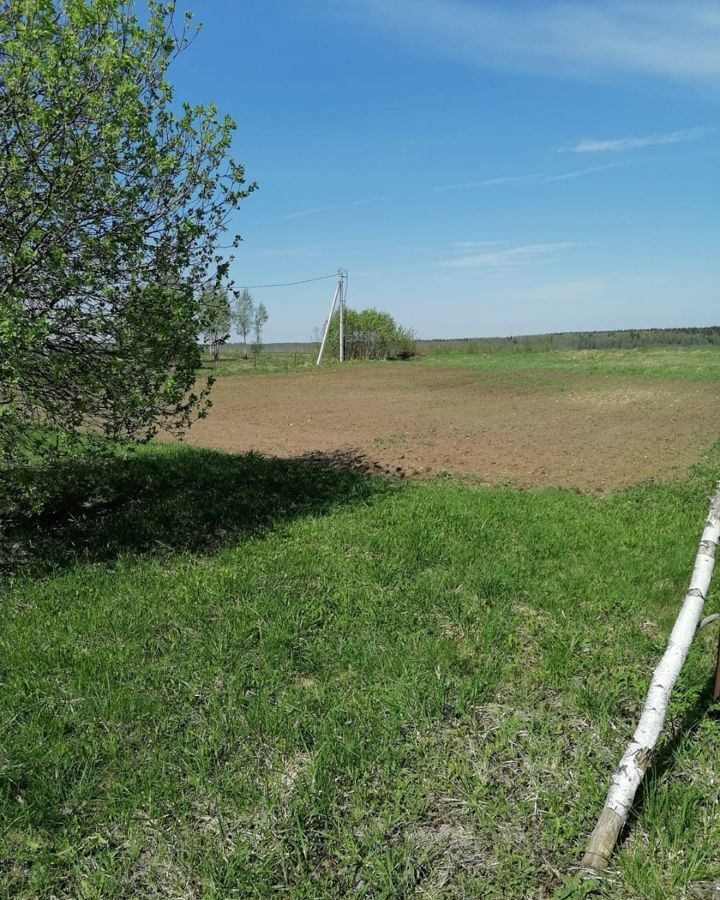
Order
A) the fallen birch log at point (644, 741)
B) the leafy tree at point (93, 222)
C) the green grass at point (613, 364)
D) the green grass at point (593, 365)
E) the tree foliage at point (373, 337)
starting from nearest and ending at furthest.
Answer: the fallen birch log at point (644, 741) < the leafy tree at point (93, 222) < the green grass at point (613, 364) < the green grass at point (593, 365) < the tree foliage at point (373, 337)

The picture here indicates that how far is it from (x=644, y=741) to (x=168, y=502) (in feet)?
20.1

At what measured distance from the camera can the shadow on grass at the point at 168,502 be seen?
643 centimetres

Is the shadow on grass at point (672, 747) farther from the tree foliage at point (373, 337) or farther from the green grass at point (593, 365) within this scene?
the tree foliage at point (373, 337)

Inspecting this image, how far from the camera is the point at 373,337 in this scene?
136 ft

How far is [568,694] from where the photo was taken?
3.93 m

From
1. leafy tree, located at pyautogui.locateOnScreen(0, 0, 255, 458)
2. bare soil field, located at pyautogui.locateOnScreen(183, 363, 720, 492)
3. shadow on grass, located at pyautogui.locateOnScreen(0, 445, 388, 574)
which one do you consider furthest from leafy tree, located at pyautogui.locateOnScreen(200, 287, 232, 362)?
bare soil field, located at pyautogui.locateOnScreen(183, 363, 720, 492)

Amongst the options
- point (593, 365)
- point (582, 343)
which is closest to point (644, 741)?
point (593, 365)

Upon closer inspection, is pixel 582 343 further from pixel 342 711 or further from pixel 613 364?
pixel 342 711

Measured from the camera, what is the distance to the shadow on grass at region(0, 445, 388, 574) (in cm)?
643

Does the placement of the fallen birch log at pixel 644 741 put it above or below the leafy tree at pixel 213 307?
below

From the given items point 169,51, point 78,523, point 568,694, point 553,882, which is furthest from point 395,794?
point 169,51

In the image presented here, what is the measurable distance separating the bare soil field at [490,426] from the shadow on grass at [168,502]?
1.39 meters

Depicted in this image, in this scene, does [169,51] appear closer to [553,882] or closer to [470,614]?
[470,614]

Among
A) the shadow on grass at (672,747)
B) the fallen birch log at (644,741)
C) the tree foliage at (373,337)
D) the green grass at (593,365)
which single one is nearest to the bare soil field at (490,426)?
the green grass at (593,365)
